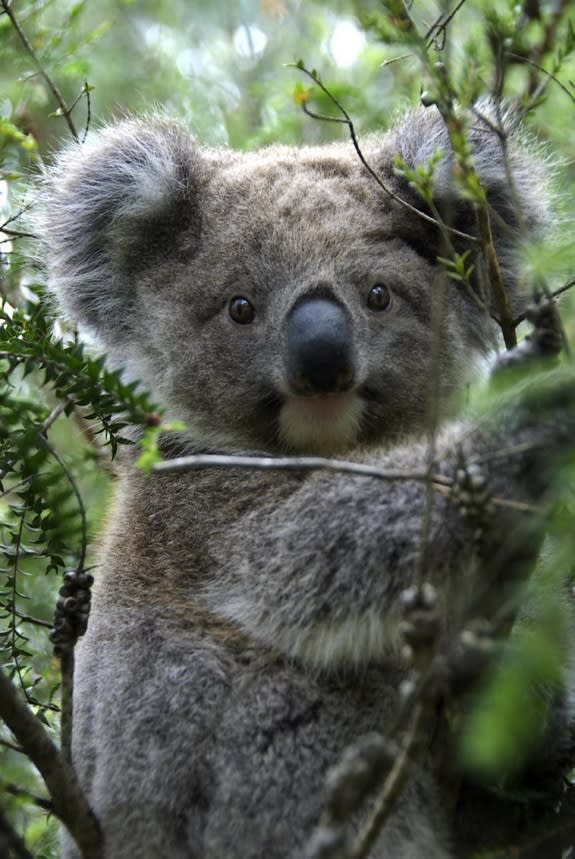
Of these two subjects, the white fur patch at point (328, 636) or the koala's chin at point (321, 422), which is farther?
the koala's chin at point (321, 422)

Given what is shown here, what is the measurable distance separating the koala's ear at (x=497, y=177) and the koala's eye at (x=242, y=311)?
0.81 metres

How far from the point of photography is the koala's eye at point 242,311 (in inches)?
142

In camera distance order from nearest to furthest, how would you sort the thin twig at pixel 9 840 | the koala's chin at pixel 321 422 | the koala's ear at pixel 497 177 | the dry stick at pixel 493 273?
1. the thin twig at pixel 9 840
2. the dry stick at pixel 493 273
3. the koala's chin at pixel 321 422
4. the koala's ear at pixel 497 177

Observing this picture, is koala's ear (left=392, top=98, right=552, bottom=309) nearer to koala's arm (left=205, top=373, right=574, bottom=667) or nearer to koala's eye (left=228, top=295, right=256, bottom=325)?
koala's eye (left=228, top=295, right=256, bottom=325)

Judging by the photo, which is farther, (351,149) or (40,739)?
(351,149)

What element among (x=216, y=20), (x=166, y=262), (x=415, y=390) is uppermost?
(x=216, y=20)

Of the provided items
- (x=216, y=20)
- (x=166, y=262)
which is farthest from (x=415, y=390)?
(x=216, y=20)

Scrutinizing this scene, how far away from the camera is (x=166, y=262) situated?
3.91 m

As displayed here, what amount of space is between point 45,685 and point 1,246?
74.9 inches

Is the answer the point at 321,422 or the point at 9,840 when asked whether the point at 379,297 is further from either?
the point at 9,840

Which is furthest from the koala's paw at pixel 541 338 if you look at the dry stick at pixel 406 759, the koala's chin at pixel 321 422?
the koala's chin at pixel 321 422

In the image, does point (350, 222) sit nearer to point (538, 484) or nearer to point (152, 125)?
point (152, 125)

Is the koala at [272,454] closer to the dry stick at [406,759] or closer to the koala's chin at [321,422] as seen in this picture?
the koala's chin at [321,422]

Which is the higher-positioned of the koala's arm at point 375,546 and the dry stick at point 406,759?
the koala's arm at point 375,546
